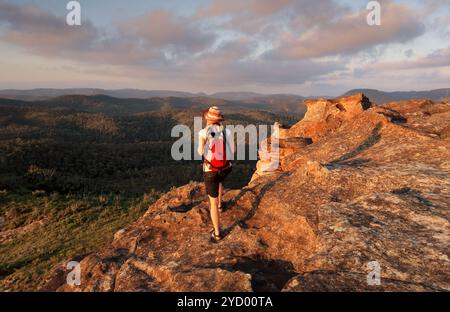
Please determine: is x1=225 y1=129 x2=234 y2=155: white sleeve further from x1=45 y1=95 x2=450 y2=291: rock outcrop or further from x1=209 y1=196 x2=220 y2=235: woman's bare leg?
x1=45 y1=95 x2=450 y2=291: rock outcrop

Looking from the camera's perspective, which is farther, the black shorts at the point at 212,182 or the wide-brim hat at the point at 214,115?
the black shorts at the point at 212,182

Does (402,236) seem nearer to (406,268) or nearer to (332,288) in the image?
(406,268)

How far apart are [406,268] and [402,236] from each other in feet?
3.43

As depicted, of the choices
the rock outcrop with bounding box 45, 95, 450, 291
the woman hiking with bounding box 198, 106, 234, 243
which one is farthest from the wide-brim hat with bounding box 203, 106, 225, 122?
the rock outcrop with bounding box 45, 95, 450, 291

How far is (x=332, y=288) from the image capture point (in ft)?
17.9

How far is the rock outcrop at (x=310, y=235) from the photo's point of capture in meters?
6.13

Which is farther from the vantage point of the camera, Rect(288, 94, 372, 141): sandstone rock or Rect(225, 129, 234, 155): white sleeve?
Rect(288, 94, 372, 141): sandstone rock

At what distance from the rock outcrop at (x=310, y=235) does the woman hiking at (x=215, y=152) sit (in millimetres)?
747

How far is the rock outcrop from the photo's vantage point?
6133 mm

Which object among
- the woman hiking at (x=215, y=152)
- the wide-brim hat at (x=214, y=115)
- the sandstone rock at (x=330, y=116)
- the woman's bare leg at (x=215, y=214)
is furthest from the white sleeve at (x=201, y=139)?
the sandstone rock at (x=330, y=116)

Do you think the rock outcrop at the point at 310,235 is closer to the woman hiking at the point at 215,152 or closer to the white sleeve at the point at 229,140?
the woman hiking at the point at 215,152

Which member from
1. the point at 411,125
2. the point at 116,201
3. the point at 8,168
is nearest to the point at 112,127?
the point at 8,168
